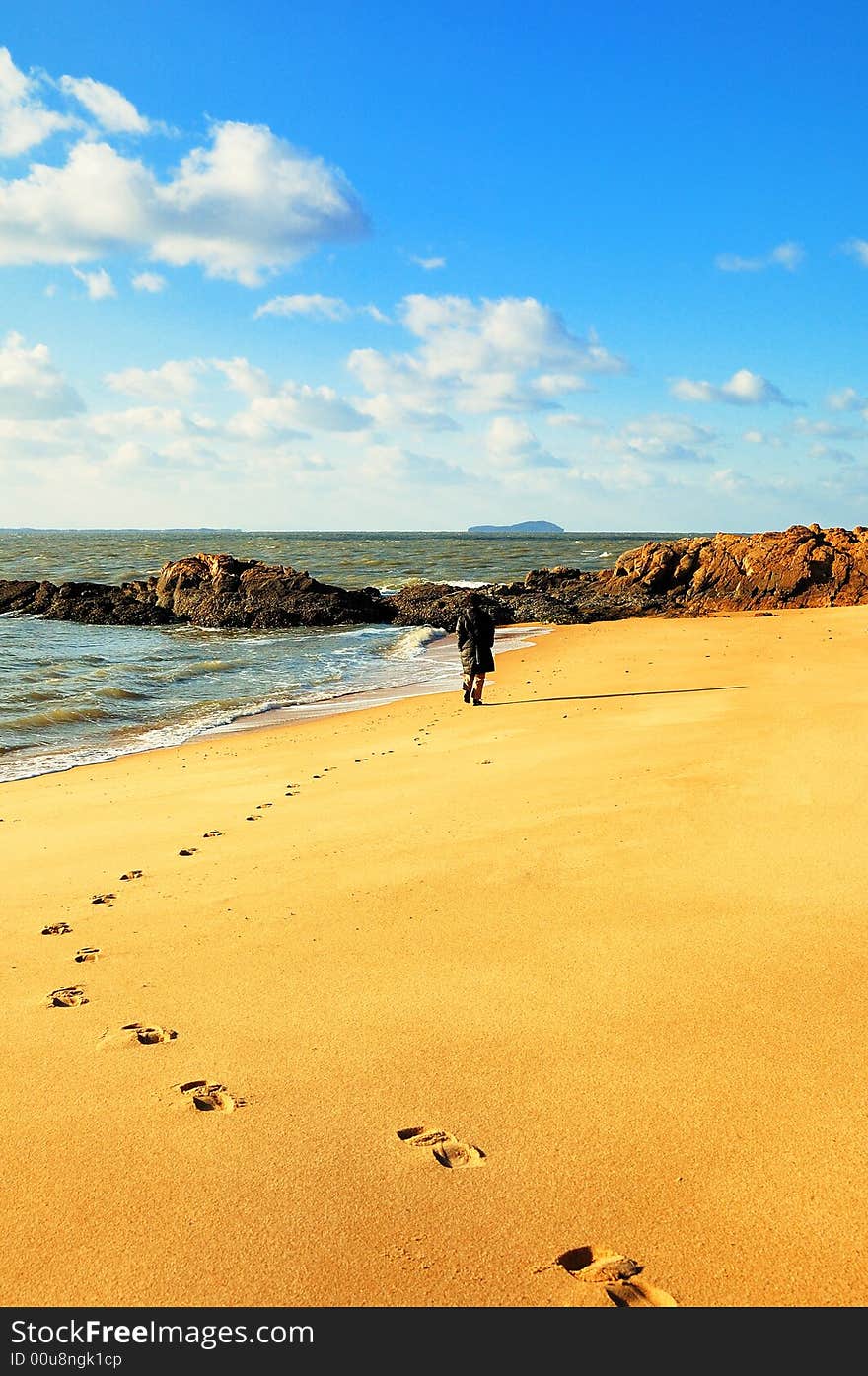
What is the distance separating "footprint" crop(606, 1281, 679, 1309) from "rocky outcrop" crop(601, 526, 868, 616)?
971 inches

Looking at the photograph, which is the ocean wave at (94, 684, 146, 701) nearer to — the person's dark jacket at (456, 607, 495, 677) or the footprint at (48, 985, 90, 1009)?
the person's dark jacket at (456, 607, 495, 677)

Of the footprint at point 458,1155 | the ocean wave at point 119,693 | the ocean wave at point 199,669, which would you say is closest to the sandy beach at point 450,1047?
the footprint at point 458,1155

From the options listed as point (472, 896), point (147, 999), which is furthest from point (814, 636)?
point (147, 999)

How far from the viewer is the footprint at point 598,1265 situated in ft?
8.06

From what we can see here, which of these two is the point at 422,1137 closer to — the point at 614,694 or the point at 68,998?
the point at 68,998

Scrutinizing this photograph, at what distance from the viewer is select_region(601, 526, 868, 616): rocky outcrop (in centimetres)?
2595

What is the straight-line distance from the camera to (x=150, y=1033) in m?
3.91

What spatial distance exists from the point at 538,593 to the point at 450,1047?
2807 centimetres

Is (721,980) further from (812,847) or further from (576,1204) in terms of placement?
(812,847)

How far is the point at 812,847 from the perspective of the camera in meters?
5.56

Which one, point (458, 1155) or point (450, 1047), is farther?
point (450, 1047)

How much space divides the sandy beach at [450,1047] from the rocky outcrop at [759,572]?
19.9 m

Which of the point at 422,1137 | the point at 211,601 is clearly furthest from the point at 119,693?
the point at 422,1137

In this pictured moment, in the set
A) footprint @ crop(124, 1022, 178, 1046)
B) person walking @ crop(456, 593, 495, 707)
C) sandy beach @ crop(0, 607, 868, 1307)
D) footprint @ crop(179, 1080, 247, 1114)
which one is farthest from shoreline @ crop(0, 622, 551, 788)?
footprint @ crop(179, 1080, 247, 1114)
